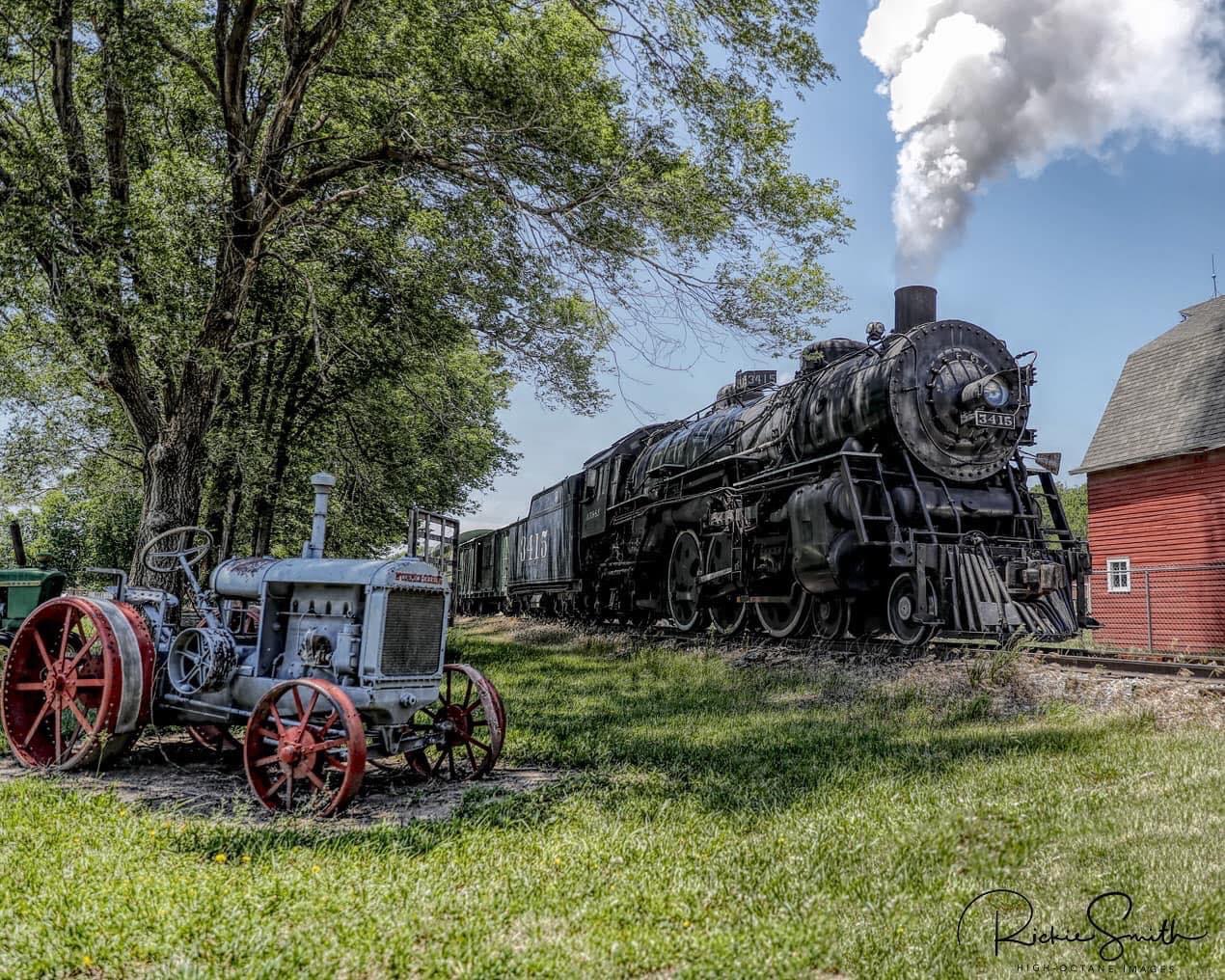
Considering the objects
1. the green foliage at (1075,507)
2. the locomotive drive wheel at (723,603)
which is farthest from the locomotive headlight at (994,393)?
the green foliage at (1075,507)

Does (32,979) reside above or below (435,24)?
below

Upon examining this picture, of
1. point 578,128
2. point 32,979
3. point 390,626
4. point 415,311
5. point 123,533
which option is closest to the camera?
point 32,979

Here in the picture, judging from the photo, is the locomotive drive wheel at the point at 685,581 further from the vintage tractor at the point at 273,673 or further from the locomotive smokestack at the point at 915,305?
the vintage tractor at the point at 273,673

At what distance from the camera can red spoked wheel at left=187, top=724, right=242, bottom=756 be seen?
6543 millimetres

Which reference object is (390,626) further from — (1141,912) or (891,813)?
(1141,912)

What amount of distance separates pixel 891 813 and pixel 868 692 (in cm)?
388

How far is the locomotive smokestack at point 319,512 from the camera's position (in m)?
6.00

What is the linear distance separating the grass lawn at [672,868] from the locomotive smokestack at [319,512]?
183cm

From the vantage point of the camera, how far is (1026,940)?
3.31 m

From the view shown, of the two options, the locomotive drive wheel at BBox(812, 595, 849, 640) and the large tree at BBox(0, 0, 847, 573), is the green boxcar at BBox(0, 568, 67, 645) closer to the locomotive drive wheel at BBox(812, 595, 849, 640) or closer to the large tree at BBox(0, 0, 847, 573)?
the large tree at BBox(0, 0, 847, 573)

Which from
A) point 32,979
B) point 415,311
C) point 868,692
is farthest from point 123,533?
point 32,979

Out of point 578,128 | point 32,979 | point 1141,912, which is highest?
point 578,128

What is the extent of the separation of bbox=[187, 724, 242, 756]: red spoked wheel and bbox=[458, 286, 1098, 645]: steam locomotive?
6429 millimetres

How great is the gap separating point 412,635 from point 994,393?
809cm
